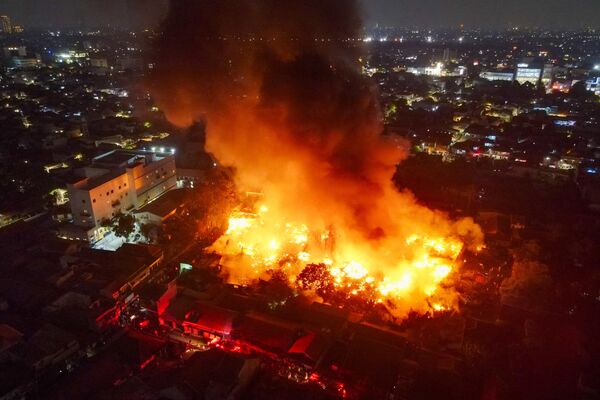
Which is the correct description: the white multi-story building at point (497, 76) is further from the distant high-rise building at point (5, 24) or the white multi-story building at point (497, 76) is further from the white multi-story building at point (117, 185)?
the distant high-rise building at point (5, 24)

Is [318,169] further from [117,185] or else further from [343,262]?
[117,185]

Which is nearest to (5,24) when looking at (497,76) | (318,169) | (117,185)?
(497,76)

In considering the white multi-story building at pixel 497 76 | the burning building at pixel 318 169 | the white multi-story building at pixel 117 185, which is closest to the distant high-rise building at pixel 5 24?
the white multi-story building at pixel 497 76

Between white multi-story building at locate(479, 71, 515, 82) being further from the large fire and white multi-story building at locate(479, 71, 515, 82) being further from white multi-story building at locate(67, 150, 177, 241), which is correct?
the large fire

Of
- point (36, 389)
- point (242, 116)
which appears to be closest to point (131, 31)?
point (242, 116)

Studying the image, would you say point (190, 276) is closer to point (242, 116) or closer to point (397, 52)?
point (242, 116)

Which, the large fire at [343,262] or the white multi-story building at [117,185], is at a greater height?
the white multi-story building at [117,185]
